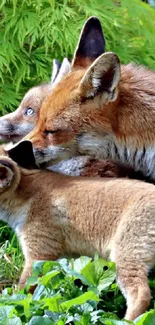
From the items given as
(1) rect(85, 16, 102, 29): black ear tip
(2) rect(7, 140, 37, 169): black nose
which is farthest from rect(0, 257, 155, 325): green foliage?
(1) rect(85, 16, 102, 29): black ear tip

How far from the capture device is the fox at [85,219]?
18.0 ft

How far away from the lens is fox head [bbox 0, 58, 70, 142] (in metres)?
7.38

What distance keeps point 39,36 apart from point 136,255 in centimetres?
355

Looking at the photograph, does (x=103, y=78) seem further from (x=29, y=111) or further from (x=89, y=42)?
(x=29, y=111)

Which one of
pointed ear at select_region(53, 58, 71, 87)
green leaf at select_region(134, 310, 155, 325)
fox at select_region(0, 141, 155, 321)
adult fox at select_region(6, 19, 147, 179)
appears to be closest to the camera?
green leaf at select_region(134, 310, 155, 325)

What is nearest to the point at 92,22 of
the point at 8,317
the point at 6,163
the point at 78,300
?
the point at 6,163

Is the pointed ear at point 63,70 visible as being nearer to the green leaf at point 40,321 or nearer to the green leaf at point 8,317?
the green leaf at point 8,317

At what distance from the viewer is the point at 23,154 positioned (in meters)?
6.27

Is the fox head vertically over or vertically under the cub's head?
under

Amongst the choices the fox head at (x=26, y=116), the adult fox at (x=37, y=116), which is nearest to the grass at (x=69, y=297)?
the adult fox at (x=37, y=116)

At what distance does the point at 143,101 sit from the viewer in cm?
649

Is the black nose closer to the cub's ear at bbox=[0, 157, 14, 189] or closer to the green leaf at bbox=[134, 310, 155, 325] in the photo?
the cub's ear at bbox=[0, 157, 14, 189]

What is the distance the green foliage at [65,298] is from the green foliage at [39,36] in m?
3.00

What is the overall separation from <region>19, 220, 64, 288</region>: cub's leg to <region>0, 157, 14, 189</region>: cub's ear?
15.3 inches
